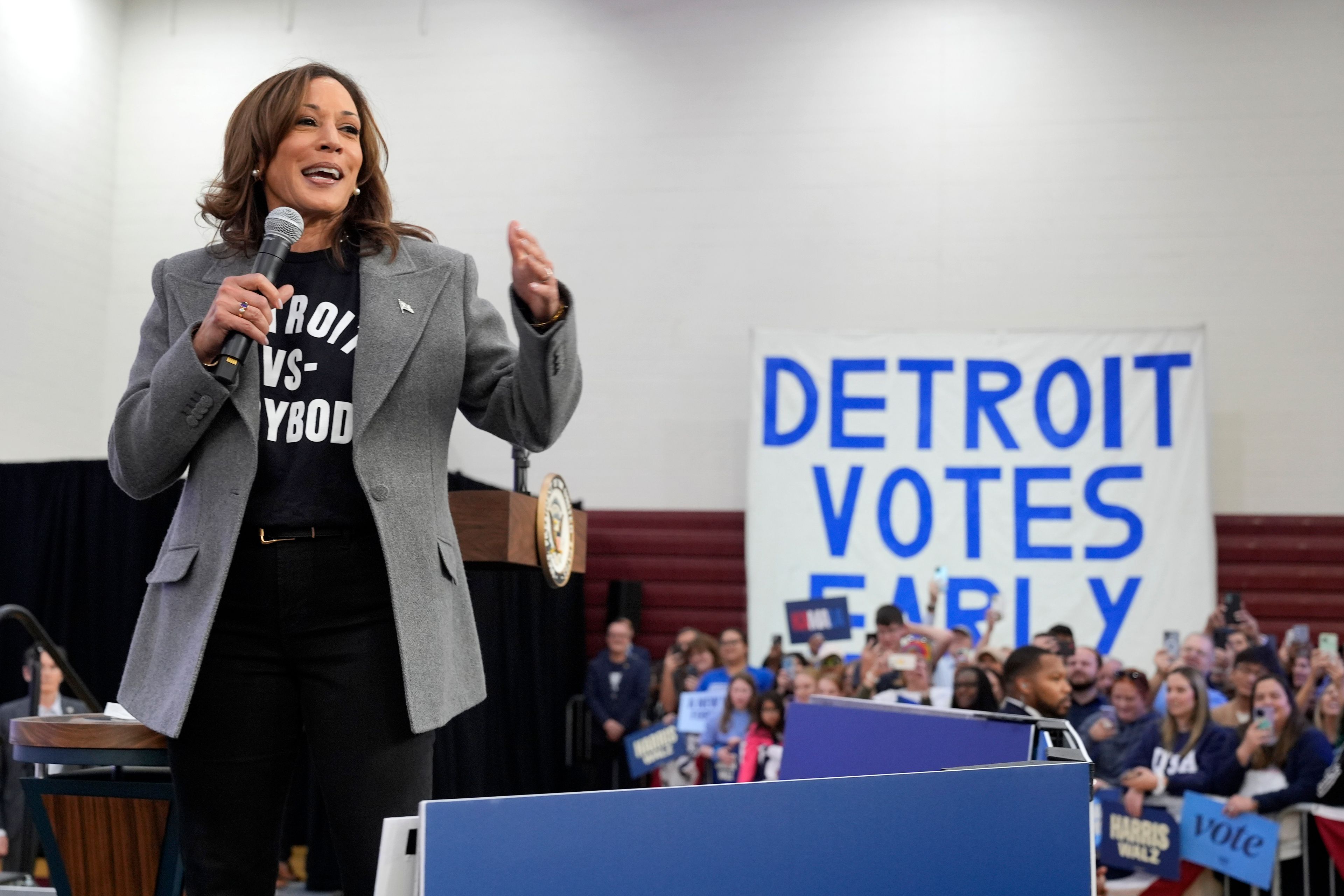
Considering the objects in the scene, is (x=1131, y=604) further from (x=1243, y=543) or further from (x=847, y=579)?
(x=847, y=579)

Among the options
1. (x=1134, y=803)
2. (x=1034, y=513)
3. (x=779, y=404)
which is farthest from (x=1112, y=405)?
(x=1134, y=803)

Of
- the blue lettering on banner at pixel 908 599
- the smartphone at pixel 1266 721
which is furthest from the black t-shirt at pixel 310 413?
the blue lettering on banner at pixel 908 599

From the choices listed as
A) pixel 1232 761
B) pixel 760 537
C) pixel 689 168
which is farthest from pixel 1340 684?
pixel 689 168

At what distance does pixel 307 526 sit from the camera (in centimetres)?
133

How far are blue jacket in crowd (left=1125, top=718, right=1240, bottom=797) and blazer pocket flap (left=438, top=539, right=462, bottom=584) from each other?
15.8 feet

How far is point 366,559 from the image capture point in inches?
52.7

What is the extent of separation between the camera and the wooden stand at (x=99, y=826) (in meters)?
1.63

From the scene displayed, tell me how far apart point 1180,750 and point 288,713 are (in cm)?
507

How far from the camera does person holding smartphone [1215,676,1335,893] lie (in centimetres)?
530

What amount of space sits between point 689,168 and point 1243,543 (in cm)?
435

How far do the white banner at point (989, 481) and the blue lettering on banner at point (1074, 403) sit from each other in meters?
0.01

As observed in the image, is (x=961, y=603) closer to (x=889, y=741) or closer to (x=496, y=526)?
(x=889, y=741)

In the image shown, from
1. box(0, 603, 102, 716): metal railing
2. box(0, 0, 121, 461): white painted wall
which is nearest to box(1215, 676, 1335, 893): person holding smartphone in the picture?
box(0, 603, 102, 716): metal railing

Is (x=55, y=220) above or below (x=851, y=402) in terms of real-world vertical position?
above
